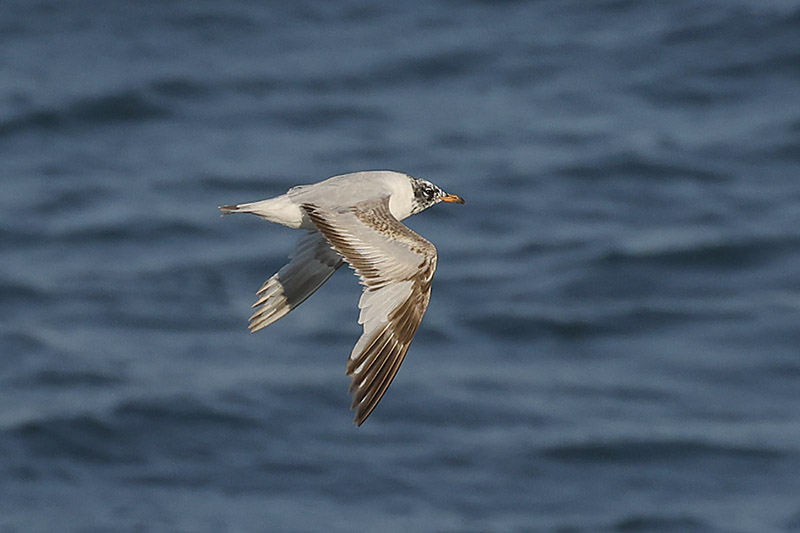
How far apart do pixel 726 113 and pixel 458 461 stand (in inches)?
602

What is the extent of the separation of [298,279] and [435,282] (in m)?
24.5

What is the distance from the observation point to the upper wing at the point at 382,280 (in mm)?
9188

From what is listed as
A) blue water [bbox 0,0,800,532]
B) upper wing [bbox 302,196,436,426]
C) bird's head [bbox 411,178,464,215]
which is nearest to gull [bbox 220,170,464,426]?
upper wing [bbox 302,196,436,426]

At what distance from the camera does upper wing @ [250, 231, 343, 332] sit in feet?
35.9

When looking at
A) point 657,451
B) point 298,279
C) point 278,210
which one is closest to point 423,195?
point 298,279

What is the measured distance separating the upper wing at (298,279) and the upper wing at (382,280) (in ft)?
4.10

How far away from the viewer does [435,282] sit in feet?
116

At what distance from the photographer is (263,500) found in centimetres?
3045

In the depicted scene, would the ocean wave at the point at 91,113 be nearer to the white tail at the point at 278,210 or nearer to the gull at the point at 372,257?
the gull at the point at 372,257

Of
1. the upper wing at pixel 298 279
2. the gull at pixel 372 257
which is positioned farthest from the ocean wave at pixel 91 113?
the gull at pixel 372 257

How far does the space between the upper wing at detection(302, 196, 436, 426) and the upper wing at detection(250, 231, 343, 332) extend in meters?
1.25

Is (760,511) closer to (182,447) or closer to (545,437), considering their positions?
(545,437)

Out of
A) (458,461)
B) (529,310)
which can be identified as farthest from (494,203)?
(458,461)

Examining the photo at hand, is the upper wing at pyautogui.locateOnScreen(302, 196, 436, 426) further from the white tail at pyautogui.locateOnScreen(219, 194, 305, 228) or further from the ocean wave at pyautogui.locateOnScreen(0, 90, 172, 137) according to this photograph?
the ocean wave at pyautogui.locateOnScreen(0, 90, 172, 137)
